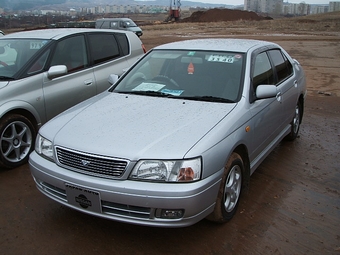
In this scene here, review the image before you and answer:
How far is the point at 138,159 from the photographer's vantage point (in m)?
2.84

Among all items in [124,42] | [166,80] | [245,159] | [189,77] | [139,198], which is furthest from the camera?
[124,42]

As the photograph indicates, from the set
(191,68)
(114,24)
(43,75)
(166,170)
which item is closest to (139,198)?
(166,170)

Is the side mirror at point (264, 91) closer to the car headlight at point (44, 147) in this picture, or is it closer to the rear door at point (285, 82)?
Result: the rear door at point (285, 82)

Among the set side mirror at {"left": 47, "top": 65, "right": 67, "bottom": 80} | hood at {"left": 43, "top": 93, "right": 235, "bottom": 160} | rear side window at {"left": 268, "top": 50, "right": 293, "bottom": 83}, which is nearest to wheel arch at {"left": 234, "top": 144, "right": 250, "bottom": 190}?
hood at {"left": 43, "top": 93, "right": 235, "bottom": 160}

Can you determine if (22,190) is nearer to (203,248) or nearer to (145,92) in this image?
(145,92)

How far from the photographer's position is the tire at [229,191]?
319cm

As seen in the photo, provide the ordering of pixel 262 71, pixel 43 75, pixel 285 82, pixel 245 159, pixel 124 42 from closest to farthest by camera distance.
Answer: pixel 245 159
pixel 262 71
pixel 285 82
pixel 43 75
pixel 124 42

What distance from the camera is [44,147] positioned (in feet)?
11.1

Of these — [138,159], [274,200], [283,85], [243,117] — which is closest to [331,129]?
[283,85]

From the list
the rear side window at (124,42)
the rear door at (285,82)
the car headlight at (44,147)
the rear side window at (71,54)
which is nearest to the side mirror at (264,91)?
the rear door at (285,82)

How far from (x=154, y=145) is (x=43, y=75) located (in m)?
2.84

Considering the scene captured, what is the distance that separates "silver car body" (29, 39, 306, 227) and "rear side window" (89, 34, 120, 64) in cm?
205

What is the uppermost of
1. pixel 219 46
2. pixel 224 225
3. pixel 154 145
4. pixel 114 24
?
pixel 219 46

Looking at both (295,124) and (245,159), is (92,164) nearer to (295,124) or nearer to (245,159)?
(245,159)
